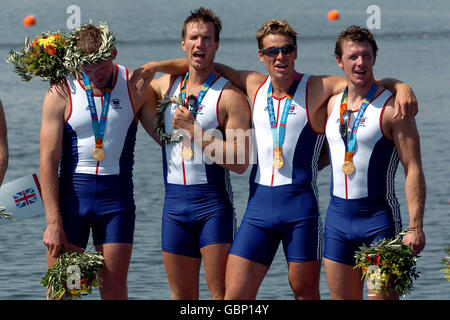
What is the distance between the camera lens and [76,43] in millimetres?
9625

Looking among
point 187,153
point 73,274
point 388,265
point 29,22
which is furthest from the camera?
point 29,22

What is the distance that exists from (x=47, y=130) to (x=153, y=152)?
59.1 ft

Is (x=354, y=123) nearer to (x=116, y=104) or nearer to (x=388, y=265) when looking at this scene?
(x=388, y=265)

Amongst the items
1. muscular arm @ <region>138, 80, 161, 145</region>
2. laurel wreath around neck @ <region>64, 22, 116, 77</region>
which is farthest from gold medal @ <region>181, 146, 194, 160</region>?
laurel wreath around neck @ <region>64, 22, 116, 77</region>

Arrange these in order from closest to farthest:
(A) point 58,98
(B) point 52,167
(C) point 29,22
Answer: (B) point 52,167 → (A) point 58,98 → (C) point 29,22

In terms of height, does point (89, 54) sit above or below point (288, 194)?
above

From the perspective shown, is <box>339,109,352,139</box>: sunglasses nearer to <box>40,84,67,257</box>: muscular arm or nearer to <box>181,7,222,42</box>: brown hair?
<box>181,7,222,42</box>: brown hair

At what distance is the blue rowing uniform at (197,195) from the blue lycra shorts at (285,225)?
280mm

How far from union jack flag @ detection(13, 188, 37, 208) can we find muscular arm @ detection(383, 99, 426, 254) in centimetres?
351

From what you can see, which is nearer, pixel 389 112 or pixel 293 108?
pixel 389 112

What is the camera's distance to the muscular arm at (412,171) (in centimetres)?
882

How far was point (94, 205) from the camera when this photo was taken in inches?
378

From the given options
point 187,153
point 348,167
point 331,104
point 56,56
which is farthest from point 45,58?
point 348,167

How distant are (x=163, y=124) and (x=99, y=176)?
0.77 m
